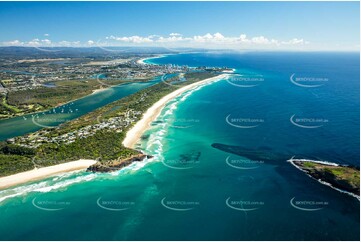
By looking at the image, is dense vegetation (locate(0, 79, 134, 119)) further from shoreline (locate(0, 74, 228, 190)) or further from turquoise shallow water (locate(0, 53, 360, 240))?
turquoise shallow water (locate(0, 53, 360, 240))

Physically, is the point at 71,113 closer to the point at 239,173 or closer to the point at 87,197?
the point at 87,197

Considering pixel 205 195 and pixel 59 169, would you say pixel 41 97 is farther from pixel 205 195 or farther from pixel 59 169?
pixel 205 195

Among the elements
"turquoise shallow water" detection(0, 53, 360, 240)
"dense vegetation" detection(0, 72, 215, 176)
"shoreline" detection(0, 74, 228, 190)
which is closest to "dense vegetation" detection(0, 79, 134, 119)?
"dense vegetation" detection(0, 72, 215, 176)

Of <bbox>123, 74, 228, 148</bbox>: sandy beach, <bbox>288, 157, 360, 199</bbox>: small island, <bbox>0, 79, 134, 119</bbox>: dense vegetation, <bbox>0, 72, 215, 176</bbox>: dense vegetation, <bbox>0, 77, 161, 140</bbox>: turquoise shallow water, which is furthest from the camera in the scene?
<bbox>0, 79, 134, 119</bbox>: dense vegetation

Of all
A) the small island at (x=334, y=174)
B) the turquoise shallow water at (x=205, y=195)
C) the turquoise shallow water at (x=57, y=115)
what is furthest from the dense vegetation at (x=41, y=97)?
the small island at (x=334, y=174)

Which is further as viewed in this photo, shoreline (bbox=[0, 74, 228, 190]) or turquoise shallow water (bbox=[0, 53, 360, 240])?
shoreline (bbox=[0, 74, 228, 190])

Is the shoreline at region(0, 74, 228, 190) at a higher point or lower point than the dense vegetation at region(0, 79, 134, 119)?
lower
